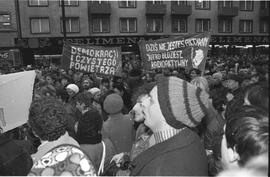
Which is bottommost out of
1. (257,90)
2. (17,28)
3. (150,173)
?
(150,173)

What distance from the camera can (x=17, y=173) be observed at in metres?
2.52

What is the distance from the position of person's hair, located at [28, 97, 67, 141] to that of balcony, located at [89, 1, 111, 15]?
95.0 feet

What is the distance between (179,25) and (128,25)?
16.8 feet

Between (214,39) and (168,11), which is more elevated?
(168,11)

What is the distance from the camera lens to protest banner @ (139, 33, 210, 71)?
855 centimetres

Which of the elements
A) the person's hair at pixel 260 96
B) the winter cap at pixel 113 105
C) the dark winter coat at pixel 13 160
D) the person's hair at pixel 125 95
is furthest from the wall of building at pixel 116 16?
the person's hair at pixel 260 96

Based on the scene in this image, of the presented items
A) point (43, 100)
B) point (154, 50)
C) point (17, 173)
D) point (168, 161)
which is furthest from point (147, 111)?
point (154, 50)

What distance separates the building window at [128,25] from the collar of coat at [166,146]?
2974 cm

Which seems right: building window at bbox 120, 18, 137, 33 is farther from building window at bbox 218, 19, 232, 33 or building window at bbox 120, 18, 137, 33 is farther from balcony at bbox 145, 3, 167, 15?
building window at bbox 218, 19, 232, 33

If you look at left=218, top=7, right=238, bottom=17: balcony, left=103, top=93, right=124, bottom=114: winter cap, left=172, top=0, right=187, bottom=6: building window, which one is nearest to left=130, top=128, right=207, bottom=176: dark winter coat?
left=103, top=93, right=124, bottom=114: winter cap

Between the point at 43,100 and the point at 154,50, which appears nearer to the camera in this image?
the point at 43,100

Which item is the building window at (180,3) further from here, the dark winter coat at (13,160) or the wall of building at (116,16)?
the dark winter coat at (13,160)

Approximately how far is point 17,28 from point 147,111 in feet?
95.6

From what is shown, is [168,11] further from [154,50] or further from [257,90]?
[257,90]
